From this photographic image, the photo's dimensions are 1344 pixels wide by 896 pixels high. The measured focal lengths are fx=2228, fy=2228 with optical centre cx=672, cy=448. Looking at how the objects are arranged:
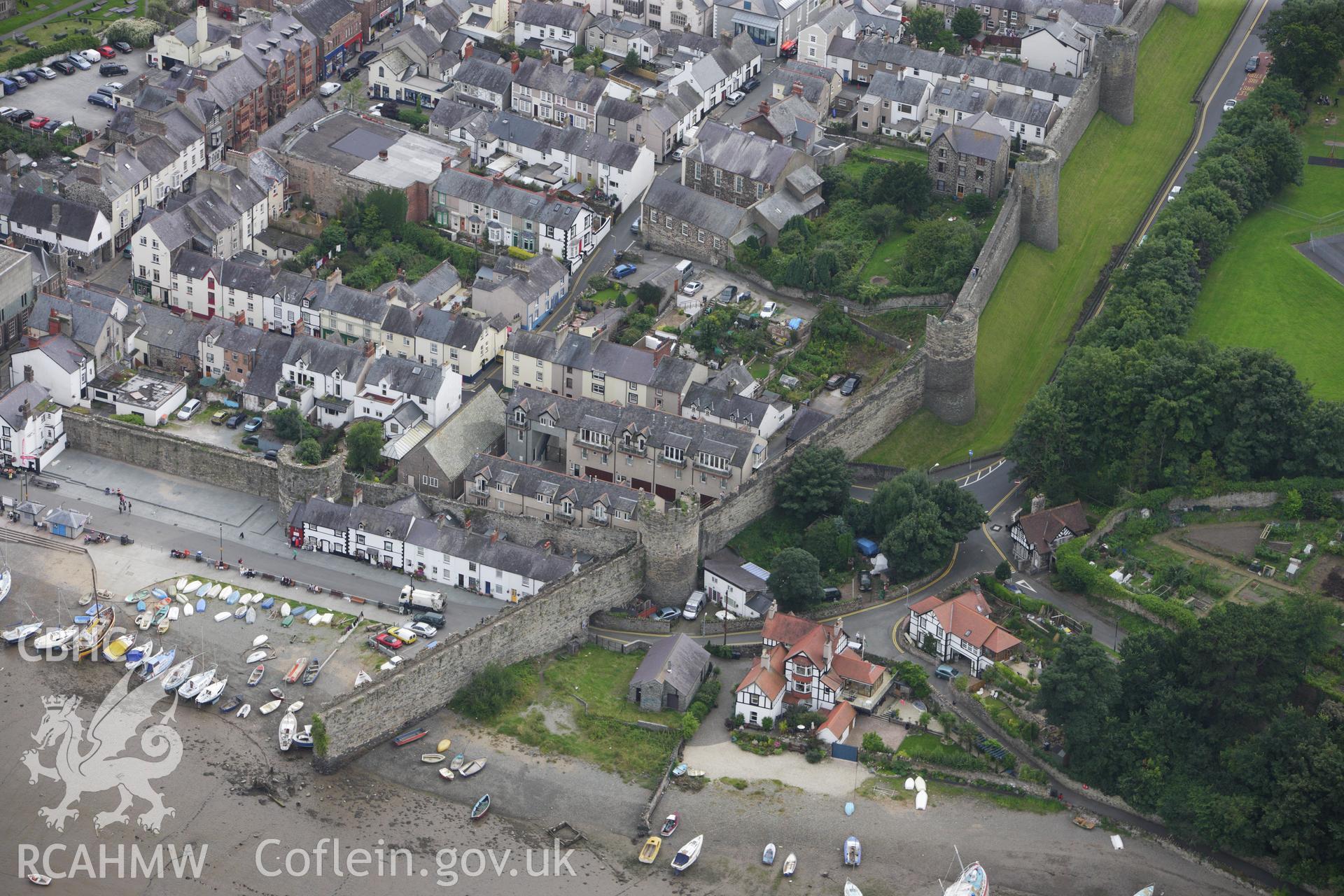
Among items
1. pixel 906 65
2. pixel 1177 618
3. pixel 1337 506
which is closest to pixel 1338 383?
pixel 1337 506

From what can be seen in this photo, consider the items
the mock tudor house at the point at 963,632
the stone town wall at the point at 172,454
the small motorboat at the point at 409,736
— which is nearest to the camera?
the small motorboat at the point at 409,736

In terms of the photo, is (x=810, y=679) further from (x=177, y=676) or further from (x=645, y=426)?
(x=177, y=676)

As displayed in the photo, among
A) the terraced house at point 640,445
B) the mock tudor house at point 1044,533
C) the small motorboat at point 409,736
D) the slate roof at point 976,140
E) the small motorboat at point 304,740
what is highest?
the slate roof at point 976,140

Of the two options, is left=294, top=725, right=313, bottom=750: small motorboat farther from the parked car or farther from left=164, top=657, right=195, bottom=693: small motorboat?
the parked car

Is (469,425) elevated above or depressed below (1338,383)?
below

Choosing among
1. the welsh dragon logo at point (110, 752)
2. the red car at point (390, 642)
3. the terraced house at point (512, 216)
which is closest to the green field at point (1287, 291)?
the terraced house at point (512, 216)

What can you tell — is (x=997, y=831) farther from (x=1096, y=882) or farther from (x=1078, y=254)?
(x=1078, y=254)

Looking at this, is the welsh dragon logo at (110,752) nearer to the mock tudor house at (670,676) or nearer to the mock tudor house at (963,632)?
the mock tudor house at (670,676)
